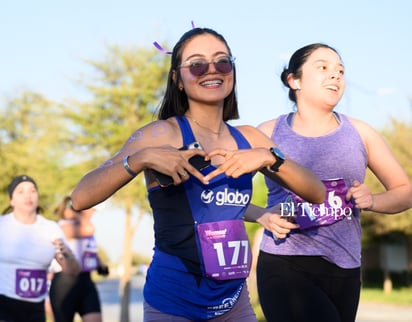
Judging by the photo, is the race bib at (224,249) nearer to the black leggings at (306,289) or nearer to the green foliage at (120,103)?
the black leggings at (306,289)

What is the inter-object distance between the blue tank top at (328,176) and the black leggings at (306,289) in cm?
5

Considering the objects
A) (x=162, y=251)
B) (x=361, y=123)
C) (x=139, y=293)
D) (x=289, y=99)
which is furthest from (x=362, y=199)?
(x=139, y=293)

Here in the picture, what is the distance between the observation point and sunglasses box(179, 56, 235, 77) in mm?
3842

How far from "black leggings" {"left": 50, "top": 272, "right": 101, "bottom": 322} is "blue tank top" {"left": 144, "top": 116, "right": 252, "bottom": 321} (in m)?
6.58

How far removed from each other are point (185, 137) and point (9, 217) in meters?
5.39

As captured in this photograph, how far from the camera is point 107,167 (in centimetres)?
355

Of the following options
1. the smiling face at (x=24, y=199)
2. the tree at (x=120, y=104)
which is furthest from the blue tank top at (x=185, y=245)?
the tree at (x=120, y=104)

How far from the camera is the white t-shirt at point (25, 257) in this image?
8.16m

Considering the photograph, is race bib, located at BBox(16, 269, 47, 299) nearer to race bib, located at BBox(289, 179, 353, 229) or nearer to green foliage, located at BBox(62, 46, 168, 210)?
race bib, located at BBox(289, 179, 353, 229)

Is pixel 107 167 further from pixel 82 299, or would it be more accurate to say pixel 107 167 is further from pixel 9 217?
pixel 82 299

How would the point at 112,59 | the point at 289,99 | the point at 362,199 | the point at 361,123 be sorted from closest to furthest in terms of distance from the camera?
the point at 362,199, the point at 361,123, the point at 289,99, the point at 112,59

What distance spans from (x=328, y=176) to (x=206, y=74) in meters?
1.44

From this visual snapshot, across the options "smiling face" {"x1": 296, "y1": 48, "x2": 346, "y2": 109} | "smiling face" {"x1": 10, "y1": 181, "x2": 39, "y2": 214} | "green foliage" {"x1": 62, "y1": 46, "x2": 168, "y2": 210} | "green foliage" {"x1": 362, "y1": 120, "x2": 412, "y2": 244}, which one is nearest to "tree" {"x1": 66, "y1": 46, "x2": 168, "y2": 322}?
"green foliage" {"x1": 62, "y1": 46, "x2": 168, "y2": 210}

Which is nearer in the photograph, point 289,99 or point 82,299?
point 289,99
